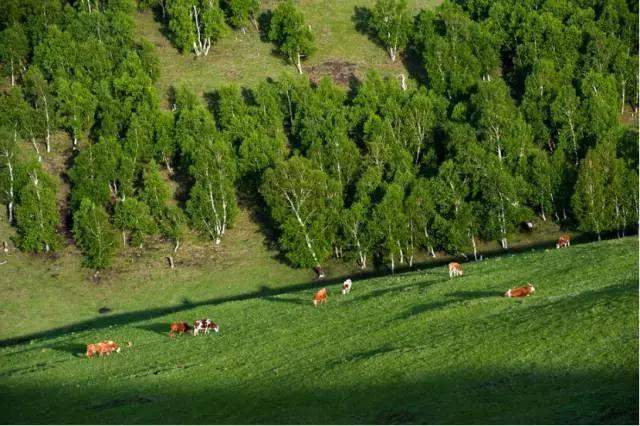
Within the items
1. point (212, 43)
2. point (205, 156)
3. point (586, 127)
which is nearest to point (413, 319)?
point (205, 156)

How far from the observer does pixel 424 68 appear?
146625 millimetres

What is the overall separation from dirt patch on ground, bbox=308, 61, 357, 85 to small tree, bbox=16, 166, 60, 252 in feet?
168

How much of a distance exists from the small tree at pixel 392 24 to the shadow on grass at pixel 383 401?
113 metres

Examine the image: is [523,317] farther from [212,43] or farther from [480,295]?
[212,43]

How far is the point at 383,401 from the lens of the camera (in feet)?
108

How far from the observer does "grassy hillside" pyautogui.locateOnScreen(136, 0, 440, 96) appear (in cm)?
14275

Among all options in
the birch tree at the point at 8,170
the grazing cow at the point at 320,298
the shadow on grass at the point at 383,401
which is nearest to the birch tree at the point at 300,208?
the birch tree at the point at 8,170

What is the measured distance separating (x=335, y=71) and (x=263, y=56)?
13537 mm

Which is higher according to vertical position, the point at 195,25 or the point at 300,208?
the point at 195,25

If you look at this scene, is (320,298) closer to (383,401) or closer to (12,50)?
(383,401)

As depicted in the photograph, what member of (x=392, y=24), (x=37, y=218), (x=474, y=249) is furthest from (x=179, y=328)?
(x=392, y=24)

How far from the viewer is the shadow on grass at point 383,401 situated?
2750 centimetres

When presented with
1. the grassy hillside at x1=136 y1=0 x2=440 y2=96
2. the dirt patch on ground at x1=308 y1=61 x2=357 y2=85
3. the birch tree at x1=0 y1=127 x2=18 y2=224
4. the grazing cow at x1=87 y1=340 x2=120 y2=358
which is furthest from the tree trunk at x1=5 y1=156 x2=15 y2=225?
the grazing cow at x1=87 y1=340 x2=120 y2=358

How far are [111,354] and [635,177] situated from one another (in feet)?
228
